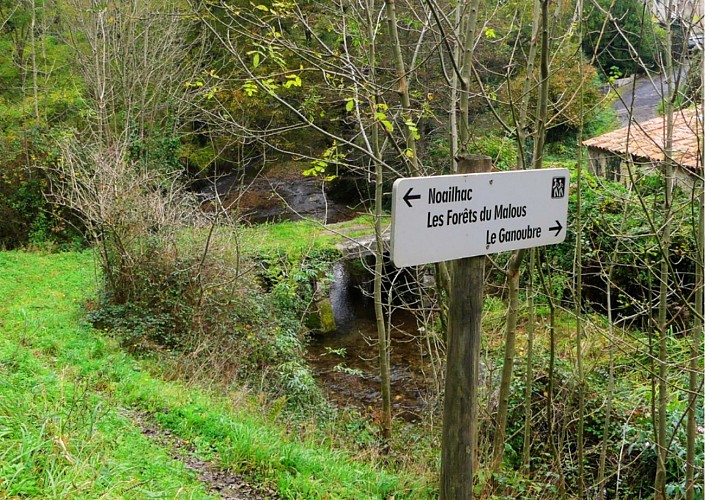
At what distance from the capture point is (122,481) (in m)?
3.36

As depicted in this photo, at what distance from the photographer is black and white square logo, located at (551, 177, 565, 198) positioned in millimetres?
2207

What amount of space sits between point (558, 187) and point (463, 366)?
2.62ft

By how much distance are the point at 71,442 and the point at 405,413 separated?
212 inches

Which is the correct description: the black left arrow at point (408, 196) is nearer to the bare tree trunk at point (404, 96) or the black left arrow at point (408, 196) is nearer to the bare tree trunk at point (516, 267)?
the bare tree trunk at point (516, 267)

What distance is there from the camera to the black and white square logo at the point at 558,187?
221cm

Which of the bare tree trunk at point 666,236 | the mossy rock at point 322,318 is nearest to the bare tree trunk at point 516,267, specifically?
the bare tree trunk at point 666,236

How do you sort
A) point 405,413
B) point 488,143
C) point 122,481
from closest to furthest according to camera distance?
point 122,481, point 405,413, point 488,143

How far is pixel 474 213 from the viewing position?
1980mm

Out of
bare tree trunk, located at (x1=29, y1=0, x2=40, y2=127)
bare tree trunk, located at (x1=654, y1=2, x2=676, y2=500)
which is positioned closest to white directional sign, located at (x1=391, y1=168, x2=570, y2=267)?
bare tree trunk, located at (x1=654, y1=2, x2=676, y2=500)

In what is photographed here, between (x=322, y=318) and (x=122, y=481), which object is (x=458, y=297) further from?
(x=322, y=318)

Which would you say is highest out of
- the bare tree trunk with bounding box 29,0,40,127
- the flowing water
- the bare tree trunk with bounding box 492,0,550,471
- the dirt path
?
the bare tree trunk with bounding box 29,0,40,127

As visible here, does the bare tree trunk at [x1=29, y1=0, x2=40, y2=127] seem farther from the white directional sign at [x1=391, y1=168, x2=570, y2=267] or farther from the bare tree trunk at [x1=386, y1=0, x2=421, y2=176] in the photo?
the white directional sign at [x1=391, y1=168, x2=570, y2=267]

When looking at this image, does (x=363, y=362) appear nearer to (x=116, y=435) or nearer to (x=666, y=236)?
(x=116, y=435)

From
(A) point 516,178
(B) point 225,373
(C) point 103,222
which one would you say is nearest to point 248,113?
(C) point 103,222
